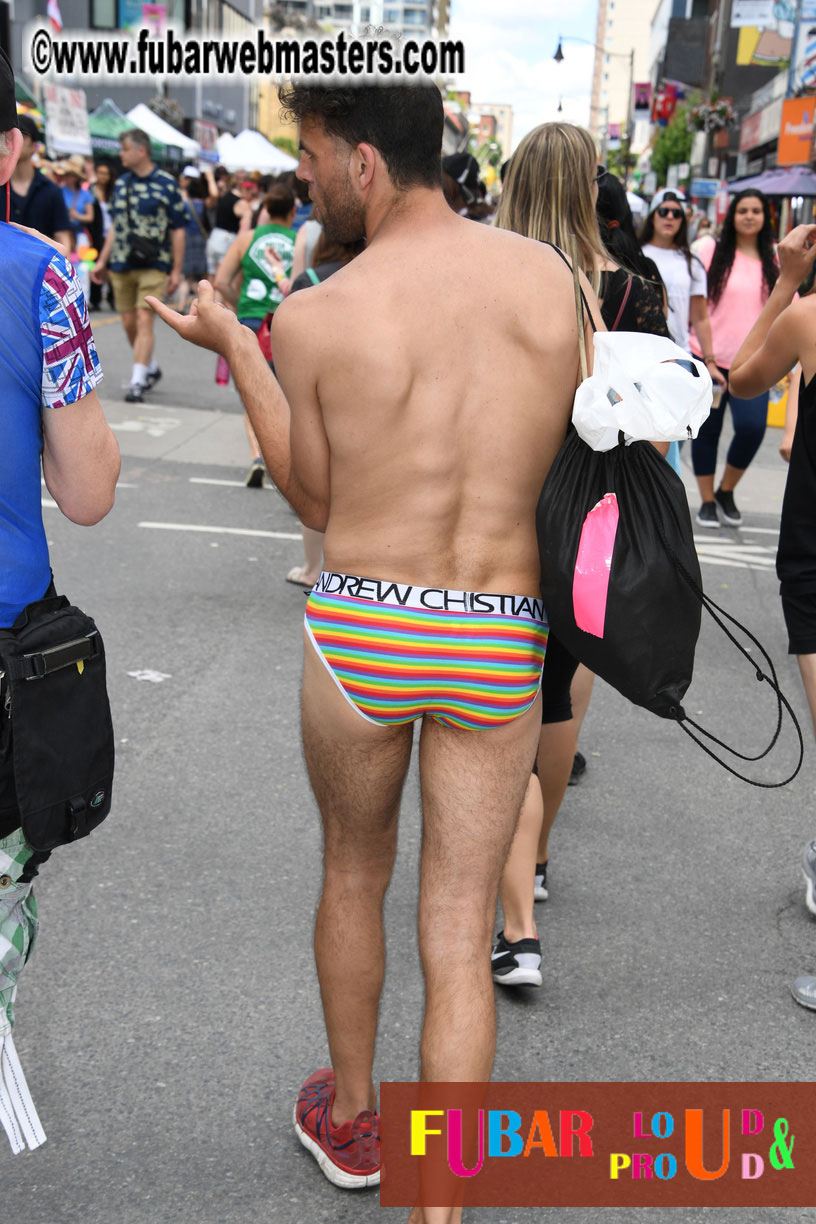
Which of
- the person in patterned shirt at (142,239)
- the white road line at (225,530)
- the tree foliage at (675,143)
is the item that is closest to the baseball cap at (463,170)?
the white road line at (225,530)

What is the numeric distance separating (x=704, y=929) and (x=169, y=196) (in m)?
9.34

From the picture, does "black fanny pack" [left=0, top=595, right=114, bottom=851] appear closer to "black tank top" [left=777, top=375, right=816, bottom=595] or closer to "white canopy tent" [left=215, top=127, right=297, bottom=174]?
"black tank top" [left=777, top=375, right=816, bottom=595]

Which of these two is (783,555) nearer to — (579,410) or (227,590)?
(579,410)

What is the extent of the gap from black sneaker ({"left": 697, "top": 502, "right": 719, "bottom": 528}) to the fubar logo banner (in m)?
5.97

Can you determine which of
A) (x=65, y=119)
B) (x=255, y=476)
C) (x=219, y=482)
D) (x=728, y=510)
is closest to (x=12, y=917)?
(x=255, y=476)

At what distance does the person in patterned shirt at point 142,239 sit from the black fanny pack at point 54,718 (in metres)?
9.27

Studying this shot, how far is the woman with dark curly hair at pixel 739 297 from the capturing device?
26.8ft

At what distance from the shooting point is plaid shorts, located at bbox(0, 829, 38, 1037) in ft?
7.07

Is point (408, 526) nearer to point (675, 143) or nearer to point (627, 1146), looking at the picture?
point (627, 1146)

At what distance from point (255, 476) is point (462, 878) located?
6.75 meters

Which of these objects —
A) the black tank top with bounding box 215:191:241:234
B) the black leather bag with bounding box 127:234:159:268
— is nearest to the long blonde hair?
the black leather bag with bounding box 127:234:159:268

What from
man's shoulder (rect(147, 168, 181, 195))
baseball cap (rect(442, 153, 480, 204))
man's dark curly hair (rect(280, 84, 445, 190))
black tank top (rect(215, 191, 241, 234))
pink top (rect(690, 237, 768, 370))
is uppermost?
man's dark curly hair (rect(280, 84, 445, 190))

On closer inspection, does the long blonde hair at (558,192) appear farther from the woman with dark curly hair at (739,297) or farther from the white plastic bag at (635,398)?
the woman with dark curly hair at (739,297)

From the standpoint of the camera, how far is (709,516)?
8.62 metres
